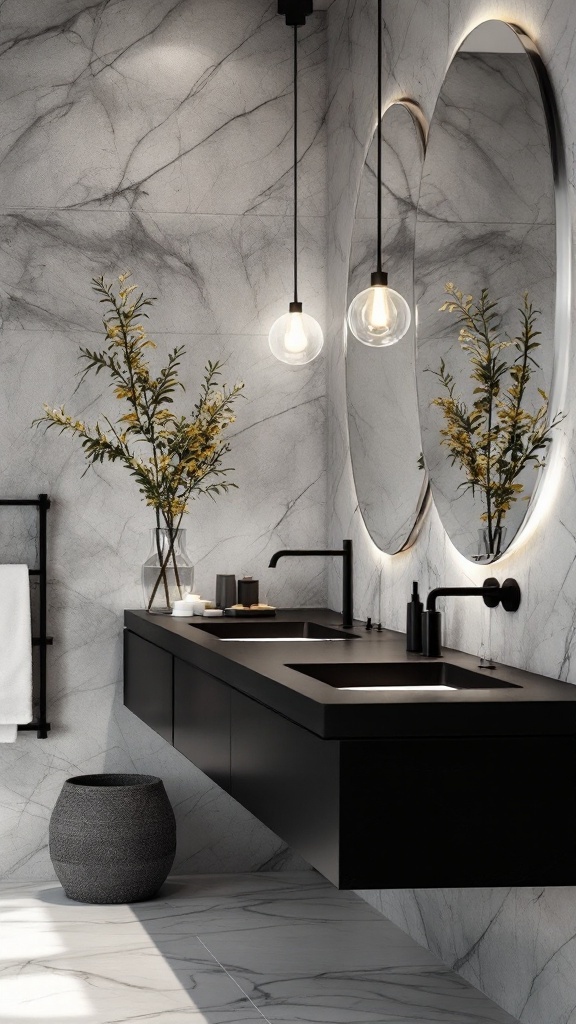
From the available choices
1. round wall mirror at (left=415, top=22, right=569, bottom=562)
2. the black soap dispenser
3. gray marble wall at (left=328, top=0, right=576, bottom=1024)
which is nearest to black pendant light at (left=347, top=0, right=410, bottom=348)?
round wall mirror at (left=415, top=22, right=569, bottom=562)

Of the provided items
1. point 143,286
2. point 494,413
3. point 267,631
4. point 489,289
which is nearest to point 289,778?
point 494,413

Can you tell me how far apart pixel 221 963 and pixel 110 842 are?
624 millimetres

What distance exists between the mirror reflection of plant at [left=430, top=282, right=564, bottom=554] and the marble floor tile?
111 centimetres

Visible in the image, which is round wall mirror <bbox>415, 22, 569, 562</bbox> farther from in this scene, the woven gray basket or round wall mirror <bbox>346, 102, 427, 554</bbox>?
the woven gray basket

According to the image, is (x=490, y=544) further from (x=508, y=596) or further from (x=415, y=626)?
(x=415, y=626)

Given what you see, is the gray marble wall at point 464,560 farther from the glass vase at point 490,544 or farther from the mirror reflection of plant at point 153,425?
the mirror reflection of plant at point 153,425

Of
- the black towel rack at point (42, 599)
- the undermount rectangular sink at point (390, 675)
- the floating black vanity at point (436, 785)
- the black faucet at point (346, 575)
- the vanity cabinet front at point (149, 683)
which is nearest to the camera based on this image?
the floating black vanity at point (436, 785)

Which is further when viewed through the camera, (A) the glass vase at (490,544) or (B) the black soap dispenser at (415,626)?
(B) the black soap dispenser at (415,626)

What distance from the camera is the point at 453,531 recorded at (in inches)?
112

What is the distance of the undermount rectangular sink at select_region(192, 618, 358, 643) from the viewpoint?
338cm

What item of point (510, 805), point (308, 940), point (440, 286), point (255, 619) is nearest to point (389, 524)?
point (255, 619)

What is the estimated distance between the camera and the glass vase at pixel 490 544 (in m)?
2.56

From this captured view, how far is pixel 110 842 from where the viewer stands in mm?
3572

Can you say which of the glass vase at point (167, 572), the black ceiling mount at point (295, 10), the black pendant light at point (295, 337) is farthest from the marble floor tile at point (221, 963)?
the black ceiling mount at point (295, 10)
